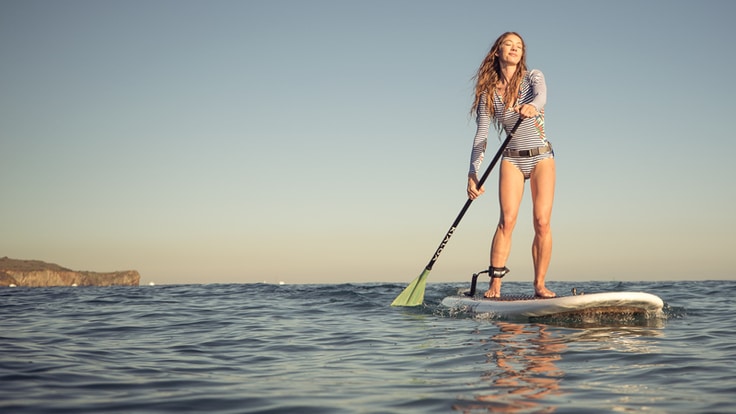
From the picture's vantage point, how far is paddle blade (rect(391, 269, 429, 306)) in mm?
10805

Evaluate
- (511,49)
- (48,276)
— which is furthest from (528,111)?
(48,276)

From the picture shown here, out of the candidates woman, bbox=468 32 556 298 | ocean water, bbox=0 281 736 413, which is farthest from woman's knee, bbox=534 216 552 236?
ocean water, bbox=0 281 736 413

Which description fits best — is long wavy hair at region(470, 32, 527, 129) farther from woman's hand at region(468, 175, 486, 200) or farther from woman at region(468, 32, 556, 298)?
woman's hand at region(468, 175, 486, 200)

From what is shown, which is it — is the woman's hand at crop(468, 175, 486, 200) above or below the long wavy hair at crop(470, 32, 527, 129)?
below

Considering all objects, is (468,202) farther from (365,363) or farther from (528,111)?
(365,363)

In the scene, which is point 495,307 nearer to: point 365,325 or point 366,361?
point 365,325

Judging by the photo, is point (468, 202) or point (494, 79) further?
point (468, 202)

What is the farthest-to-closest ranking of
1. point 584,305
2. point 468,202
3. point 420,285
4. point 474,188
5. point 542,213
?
point 420,285 → point 468,202 → point 474,188 → point 542,213 → point 584,305

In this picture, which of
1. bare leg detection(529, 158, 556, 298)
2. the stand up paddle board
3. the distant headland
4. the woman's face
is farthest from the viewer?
the distant headland

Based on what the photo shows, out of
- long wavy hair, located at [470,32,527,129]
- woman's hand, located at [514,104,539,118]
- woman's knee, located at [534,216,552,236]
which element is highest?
long wavy hair, located at [470,32,527,129]

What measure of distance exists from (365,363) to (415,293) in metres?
5.45

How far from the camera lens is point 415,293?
1091 cm

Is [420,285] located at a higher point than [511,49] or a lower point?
lower

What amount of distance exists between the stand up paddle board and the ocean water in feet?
0.55
